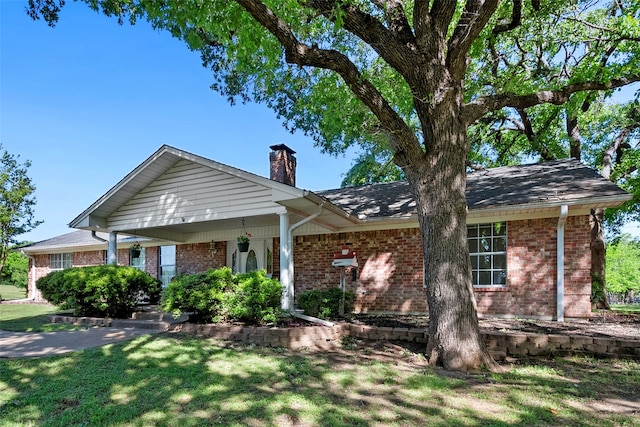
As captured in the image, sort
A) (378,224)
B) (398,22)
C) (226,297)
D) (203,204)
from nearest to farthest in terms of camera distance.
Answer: (398,22), (226,297), (203,204), (378,224)

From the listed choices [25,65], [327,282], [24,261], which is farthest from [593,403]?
[24,261]

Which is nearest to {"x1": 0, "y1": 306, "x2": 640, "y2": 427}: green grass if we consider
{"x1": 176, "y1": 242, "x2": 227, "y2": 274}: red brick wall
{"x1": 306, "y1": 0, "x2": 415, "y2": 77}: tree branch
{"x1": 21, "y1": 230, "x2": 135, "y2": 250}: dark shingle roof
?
{"x1": 306, "y1": 0, "x2": 415, "y2": 77}: tree branch

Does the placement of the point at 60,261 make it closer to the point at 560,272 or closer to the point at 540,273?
the point at 540,273

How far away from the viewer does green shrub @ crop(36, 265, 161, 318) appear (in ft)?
28.6

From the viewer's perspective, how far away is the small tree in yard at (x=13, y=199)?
16547mm

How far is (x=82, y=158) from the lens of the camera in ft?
55.5

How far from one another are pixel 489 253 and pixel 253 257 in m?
7.40

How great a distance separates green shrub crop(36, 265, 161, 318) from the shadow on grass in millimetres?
3443

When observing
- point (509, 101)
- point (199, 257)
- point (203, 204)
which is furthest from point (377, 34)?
point (199, 257)

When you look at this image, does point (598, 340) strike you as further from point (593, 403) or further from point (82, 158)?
point (82, 158)

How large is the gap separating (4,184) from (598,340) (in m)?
21.3

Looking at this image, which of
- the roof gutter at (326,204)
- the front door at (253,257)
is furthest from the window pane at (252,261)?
the roof gutter at (326,204)

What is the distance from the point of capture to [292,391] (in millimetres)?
4172

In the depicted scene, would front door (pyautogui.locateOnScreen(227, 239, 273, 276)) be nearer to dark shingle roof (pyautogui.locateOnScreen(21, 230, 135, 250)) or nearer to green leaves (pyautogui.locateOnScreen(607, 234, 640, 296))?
dark shingle roof (pyautogui.locateOnScreen(21, 230, 135, 250))
